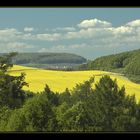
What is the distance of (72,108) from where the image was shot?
16641mm

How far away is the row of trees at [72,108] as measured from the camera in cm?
1454

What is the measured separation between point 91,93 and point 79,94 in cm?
92

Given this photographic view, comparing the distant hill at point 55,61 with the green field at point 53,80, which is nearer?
the green field at point 53,80

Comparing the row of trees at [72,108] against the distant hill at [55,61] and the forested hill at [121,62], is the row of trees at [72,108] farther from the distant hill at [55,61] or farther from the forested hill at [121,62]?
the forested hill at [121,62]

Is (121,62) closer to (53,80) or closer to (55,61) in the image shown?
(55,61)

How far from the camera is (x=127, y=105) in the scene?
62.5 ft

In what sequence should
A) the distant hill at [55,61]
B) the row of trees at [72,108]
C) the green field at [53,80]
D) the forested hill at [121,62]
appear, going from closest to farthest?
the row of trees at [72,108] < the green field at [53,80] < the distant hill at [55,61] < the forested hill at [121,62]

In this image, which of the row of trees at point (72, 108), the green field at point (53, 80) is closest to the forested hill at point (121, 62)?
the green field at point (53, 80)

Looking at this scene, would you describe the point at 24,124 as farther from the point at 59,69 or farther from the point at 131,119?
the point at 59,69

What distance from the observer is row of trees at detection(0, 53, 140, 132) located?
14539 millimetres

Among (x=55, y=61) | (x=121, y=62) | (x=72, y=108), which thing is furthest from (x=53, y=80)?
(x=121, y=62)

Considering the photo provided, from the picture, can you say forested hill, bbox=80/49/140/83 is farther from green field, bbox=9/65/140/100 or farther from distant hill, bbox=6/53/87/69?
green field, bbox=9/65/140/100

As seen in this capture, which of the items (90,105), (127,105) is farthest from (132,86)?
(90,105)

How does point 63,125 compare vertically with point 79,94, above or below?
below
